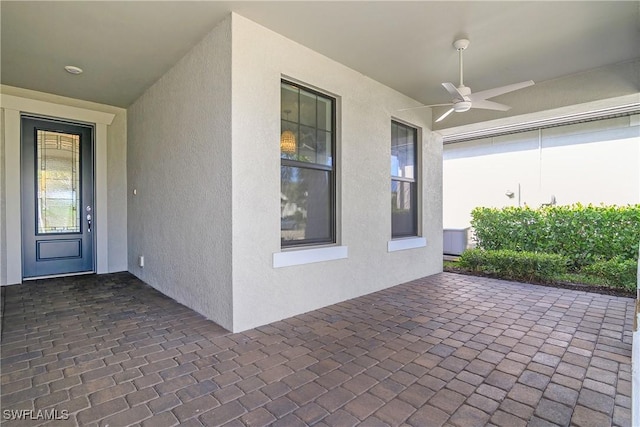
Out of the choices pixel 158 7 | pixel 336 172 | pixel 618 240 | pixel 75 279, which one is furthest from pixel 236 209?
pixel 618 240

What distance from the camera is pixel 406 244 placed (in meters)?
4.97

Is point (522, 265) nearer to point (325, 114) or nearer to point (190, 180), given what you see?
point (325, 114)

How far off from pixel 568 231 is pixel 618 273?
140 centimetres

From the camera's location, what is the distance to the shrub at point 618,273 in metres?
4.66

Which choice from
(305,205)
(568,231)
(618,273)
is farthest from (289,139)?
(568,231)

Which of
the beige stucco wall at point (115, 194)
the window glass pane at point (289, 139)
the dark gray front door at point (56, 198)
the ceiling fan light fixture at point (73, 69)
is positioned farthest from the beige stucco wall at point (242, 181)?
the dark gray front door at point (56, 198)

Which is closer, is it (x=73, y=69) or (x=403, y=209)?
(x=73, y=69)

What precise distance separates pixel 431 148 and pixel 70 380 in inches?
217

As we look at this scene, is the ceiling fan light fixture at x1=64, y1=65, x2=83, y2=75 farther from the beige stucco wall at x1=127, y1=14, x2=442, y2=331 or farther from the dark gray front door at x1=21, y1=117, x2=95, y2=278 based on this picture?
the dark gray front door at x1=21, y1=117, x2=95, y2=278

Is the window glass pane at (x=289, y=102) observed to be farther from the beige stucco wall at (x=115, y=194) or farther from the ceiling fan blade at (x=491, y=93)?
the beige stucco wall at (x=115, y=194)

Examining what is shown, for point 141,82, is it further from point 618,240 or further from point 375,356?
point 618,240

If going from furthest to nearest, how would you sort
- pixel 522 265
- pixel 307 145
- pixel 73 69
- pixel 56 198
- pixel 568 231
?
pixel 568 231, pixel 522 265, pixel 56 198, pixel 73 69, pixel 307 145

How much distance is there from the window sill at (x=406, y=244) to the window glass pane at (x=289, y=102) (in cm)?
229

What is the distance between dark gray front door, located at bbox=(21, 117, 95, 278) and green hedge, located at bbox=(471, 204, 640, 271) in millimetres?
7862
